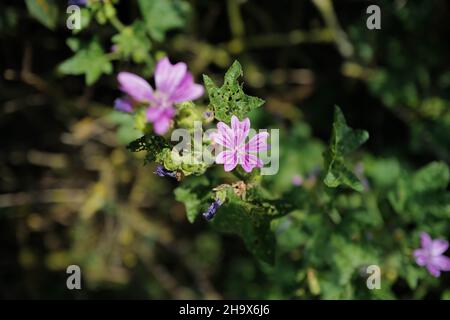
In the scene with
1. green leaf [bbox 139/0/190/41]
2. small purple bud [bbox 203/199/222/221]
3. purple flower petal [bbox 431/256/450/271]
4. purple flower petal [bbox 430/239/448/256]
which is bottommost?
purple flower petal [bbox 431/256/450/271]

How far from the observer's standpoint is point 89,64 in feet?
9.67

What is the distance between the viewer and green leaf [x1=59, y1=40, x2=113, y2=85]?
292cm

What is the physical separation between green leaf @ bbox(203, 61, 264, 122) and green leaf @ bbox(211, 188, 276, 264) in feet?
1.64

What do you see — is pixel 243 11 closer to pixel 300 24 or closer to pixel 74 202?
pixel 300 24

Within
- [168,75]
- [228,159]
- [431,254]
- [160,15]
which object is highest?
[160,15]

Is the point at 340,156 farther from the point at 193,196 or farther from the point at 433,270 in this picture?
the point at 433,270

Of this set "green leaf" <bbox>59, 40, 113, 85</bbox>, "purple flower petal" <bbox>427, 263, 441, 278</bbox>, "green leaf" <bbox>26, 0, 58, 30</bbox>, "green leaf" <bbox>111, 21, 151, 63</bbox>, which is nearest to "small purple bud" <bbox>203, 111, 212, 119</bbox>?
"green leaf" <bbox>111, 21, 151, 63</bbox>

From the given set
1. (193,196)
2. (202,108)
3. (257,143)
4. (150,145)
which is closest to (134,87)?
(150,145)

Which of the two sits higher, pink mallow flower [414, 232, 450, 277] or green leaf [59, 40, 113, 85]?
green leaf [59, 40, 113, 85]

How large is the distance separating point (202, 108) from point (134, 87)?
170 cm

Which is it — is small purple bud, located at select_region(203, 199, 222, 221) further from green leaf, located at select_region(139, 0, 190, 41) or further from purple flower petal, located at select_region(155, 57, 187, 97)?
green leaf, located at select_region(139, 0, 190, 41)

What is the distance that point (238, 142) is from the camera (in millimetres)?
2111

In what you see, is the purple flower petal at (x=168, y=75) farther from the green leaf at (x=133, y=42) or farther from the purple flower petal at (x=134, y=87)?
the green leaf at (x=133, y=42)
